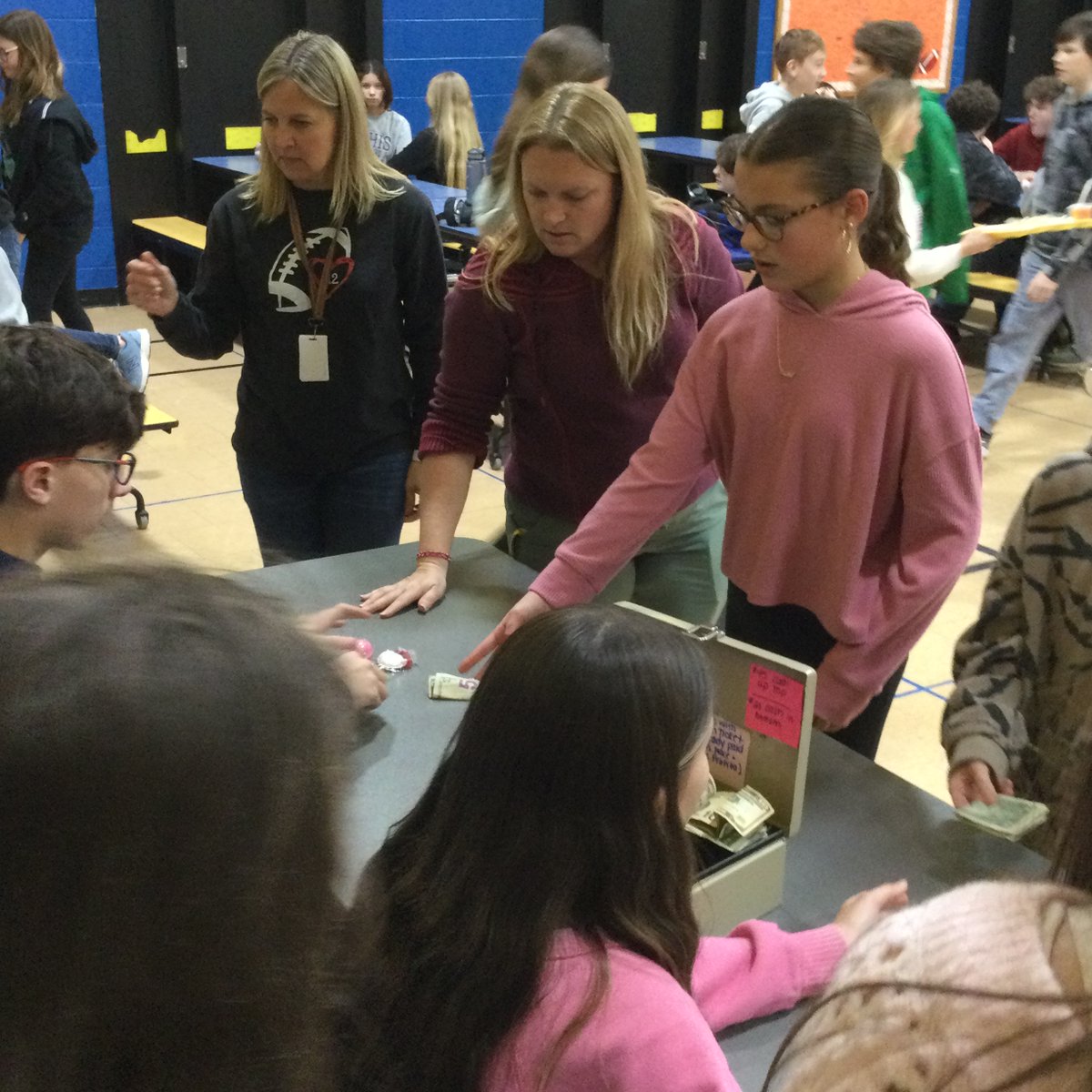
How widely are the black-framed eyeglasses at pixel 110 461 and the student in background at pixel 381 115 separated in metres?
5.61

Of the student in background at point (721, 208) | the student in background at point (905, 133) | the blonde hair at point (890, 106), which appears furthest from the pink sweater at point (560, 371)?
the student in background at point (721, 208)

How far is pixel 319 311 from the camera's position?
2.35m

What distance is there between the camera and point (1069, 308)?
17.1 feet

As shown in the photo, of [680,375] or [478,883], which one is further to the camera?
[680,375]

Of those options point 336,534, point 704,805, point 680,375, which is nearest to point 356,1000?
point 704,805

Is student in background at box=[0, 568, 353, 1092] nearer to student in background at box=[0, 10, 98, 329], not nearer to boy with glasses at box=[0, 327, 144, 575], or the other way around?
boy with glasses at box=[0, 327, 144, 575]

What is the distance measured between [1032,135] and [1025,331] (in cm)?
315

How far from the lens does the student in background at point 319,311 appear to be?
2.29 m

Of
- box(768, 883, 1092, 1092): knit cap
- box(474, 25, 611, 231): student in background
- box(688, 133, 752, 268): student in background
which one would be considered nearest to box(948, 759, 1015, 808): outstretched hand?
box(768, 883, 1092, 1092): knit cap

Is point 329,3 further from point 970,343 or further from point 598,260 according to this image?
point 598,260

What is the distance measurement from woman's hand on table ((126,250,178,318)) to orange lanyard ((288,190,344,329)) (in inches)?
9.5

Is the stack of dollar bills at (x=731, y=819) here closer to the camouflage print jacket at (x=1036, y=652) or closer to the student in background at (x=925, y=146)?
the camouflage print jacket at (x=1036, y=652)

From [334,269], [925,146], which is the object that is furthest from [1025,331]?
[334,269]

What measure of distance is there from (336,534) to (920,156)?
10.7ft
